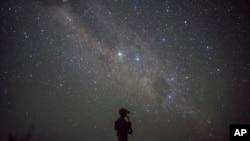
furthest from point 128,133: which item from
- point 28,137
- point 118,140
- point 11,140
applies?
point 28,137

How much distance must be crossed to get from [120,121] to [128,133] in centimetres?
39

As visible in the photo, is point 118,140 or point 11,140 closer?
point 118,140

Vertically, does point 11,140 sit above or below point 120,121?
below

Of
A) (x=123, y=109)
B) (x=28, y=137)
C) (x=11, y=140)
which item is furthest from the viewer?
(x=28, y=137)

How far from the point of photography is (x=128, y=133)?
6.91 metres

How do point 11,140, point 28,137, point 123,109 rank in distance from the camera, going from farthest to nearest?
point 28,137 < point 11,140 < point 123,109

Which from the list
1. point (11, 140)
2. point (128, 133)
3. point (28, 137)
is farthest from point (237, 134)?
point (28, 137)

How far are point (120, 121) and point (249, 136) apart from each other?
11.6 feet

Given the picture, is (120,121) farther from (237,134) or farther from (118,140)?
(237,134)

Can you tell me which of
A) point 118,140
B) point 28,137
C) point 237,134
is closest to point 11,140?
point 118,140

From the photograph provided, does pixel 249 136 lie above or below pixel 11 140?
above

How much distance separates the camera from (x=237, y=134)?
7.18 metres

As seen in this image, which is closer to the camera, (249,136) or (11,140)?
(249,136)

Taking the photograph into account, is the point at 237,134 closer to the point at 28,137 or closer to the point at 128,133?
the point at 128,133
